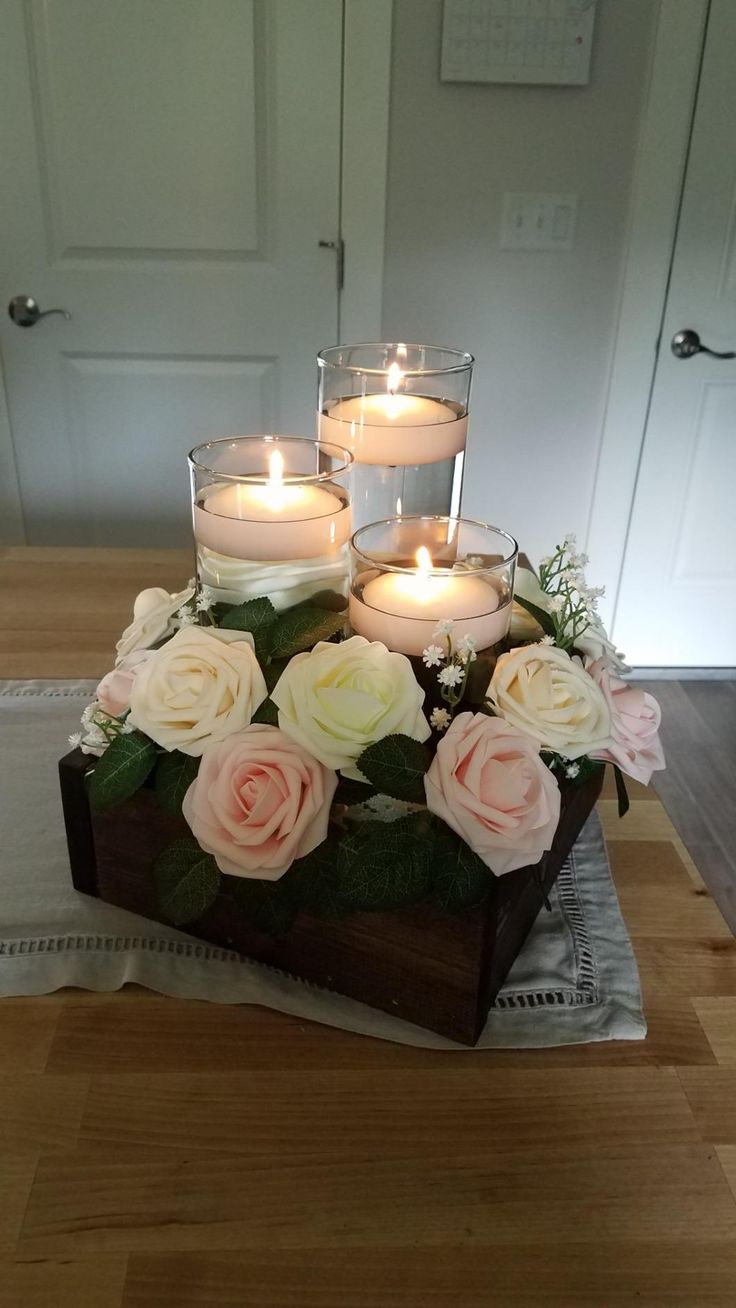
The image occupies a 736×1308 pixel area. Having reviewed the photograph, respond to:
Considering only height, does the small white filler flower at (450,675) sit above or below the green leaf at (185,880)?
above

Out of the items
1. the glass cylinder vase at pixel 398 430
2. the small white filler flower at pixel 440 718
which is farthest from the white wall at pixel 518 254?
the small white filler flower at pixel 440 718

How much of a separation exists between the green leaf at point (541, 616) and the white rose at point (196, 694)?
0.22 meters

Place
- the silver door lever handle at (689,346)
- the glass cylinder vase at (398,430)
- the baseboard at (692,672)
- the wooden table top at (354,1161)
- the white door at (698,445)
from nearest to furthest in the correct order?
1. the wooden table top at (354,1161)
2. the glass cylinder vase at (398,430)
3. the white door at (698,445)
4. the silver door lever handle at (689,346)
5. the baseboard at (692,672)

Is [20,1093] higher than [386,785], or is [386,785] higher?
[386,785]

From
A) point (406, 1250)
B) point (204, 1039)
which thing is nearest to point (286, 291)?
point (204, 1039)

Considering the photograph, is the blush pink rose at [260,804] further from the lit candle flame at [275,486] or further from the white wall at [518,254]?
the white wall at [518,254]

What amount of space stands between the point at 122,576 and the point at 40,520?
4.39 feet

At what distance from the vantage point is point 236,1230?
499 mm

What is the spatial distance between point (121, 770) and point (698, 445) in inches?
83.1

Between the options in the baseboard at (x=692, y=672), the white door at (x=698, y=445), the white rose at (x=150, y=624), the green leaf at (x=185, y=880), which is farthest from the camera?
the baseboard at (x=692, y=672)

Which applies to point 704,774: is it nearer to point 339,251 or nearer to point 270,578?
point 339,251

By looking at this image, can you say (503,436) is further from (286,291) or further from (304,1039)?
(304,1039)

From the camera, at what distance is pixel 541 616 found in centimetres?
70

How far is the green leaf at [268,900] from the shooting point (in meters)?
0.58
